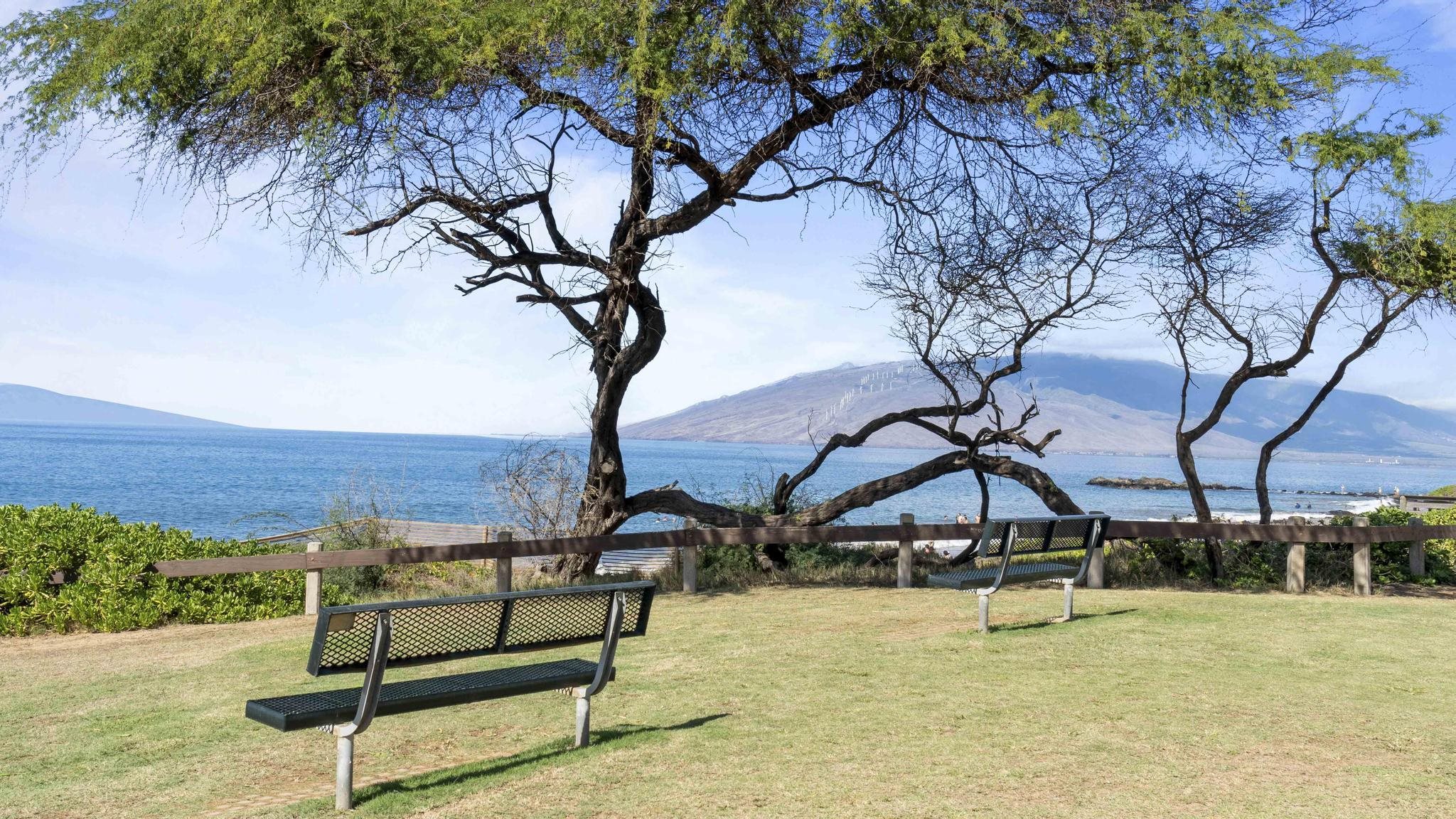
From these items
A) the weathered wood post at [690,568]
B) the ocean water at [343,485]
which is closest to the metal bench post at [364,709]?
the weathered wood post at [690,568]

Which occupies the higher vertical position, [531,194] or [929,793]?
[531,194]

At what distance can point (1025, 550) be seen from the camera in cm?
968

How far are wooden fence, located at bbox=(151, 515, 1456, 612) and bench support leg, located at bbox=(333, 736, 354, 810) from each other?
21.7 feet

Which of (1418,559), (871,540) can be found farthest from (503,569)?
Result: (1418,559)

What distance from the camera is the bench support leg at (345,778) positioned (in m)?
4.68

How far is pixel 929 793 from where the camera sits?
4727 millimetres

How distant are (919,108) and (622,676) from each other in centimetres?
811

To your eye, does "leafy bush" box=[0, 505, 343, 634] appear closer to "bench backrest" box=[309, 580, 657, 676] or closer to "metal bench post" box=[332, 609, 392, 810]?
"bench backrest" box=[309, 580, 657, 676]

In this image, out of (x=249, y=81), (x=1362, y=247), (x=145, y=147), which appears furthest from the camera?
(x=1362, y=247)

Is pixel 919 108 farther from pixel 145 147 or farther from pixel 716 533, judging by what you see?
pixel 145 147

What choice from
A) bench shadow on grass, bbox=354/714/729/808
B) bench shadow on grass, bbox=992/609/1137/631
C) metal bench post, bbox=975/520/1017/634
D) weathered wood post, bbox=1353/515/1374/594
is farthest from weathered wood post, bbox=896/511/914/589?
bench shadow on grass, bbox=354/714/729/808

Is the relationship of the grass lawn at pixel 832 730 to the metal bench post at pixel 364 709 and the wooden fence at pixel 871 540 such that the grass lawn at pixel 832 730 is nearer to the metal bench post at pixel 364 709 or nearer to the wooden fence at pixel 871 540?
the metal bench post at pixel 364 709

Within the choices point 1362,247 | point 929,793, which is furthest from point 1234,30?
point 929,793

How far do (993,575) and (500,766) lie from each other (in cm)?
538
